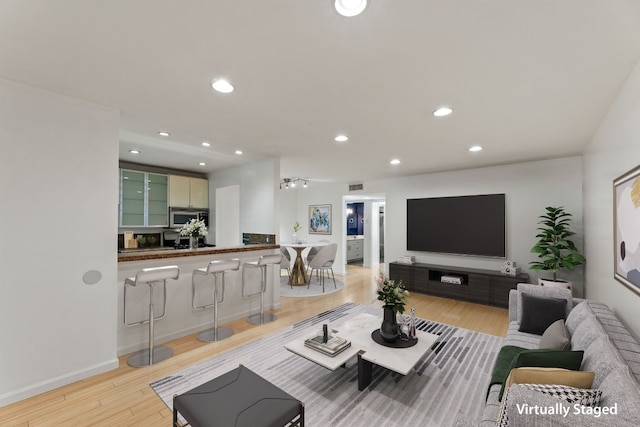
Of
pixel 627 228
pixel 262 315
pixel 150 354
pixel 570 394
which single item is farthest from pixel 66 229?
pixel 627 228

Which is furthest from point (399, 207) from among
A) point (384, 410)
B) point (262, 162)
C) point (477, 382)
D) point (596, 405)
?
point (596, 405)

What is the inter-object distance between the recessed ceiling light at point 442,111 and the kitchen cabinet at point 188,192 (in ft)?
16.3

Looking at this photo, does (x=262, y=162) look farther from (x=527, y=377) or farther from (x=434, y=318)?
(x=527, y=377)

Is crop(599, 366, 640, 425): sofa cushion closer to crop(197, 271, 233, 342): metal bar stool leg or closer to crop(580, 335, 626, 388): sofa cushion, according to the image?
crop(580, 335, 626, 388): sofa cushion

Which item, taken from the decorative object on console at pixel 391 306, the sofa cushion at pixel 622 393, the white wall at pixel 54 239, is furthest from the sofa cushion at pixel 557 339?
the white wall at pixel 54 239

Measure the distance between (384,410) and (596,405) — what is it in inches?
52.7

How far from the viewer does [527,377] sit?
1345 mm

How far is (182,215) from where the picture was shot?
5.64 m

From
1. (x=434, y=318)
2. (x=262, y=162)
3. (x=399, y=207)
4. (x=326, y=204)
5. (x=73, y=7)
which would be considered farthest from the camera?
(x=326, y=204)

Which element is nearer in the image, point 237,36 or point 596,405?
point 596,405

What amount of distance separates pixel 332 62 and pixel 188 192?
4888 millimetres

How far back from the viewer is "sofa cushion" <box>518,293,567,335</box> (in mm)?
2506

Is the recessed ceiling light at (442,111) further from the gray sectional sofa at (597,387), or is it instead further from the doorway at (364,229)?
the doorway at (364,229)

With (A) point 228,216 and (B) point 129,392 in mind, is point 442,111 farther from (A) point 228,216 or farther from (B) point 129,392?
(A) point 228,216
